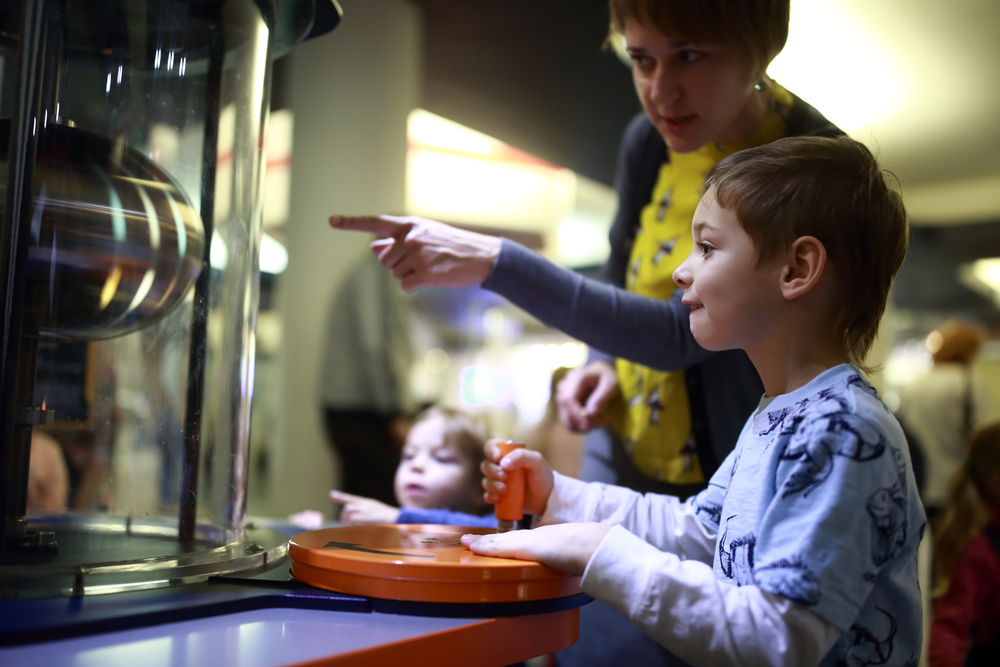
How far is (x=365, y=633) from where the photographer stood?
1.60ft

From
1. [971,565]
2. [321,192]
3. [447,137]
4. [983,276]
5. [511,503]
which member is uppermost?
[447,137]

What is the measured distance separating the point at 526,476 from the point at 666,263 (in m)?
0.34

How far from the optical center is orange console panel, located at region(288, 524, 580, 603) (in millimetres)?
536

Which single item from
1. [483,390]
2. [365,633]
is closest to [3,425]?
[365,633]

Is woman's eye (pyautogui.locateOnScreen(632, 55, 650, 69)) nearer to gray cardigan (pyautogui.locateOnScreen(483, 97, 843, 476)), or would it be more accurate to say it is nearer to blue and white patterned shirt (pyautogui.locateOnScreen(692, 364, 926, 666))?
gray cardigan (pyautogui.locateOnScreen(483, 97, 843, 476))

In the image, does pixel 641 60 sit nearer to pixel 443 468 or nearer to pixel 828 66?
pixel 828 66

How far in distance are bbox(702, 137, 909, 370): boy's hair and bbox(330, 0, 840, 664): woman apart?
6.1 inches

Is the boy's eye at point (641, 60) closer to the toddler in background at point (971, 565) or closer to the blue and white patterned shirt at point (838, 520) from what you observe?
the blue and white patterned shirt at point (838, 520)

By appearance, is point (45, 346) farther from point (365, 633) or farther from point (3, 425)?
point (365, 633)

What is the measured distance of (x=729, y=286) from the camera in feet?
1.98

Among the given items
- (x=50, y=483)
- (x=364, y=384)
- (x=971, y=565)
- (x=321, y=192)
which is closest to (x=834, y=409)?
(x=50, y=483)

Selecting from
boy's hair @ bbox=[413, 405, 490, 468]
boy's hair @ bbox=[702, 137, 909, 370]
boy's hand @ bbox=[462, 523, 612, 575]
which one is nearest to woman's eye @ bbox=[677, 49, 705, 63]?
boy's hair @ bbox=[702, 137, 909, 370]

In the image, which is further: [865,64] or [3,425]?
[865,64]

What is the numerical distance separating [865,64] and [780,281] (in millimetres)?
504
